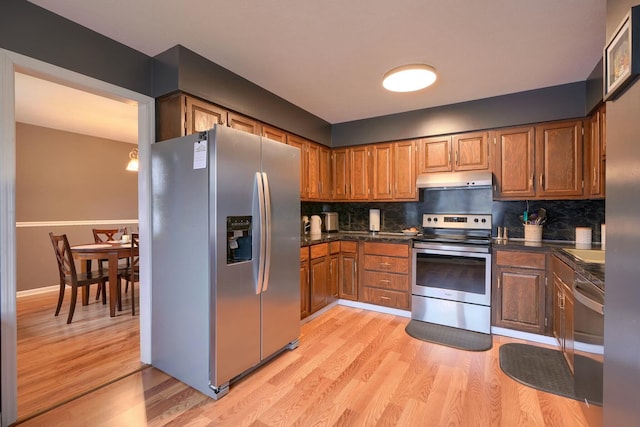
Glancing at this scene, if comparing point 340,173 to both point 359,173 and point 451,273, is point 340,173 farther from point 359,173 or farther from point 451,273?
point 451,273

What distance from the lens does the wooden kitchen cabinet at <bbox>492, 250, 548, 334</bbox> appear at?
267 cm

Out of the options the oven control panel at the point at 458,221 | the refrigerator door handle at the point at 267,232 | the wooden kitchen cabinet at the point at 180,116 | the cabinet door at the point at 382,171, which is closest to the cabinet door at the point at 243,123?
the wooden kitchen cabinet at the point at 180,116

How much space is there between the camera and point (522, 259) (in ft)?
9.03

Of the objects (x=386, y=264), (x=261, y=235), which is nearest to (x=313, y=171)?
(x=386, y=264)

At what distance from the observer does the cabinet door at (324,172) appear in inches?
155

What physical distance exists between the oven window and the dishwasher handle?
111 centimetres

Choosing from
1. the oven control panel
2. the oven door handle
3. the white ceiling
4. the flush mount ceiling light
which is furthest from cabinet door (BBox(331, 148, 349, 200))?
the oven door handle

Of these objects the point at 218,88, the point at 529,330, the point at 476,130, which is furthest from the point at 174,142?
the point at 529,330

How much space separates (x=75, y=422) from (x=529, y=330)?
3585 mm

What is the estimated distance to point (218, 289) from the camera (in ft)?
6.09

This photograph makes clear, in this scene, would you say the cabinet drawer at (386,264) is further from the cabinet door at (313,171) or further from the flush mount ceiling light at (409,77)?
the flush mount ceiling light at (409,77)

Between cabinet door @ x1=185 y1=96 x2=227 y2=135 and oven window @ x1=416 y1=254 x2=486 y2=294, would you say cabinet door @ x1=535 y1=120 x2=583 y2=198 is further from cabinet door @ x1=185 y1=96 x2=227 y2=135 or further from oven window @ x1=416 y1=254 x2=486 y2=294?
cabinet door @ x1=185 y1=96 x2=227 y2=135

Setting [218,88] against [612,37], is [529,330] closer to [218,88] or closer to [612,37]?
[612,37]

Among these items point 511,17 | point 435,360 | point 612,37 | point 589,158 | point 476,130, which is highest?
point 511,17
